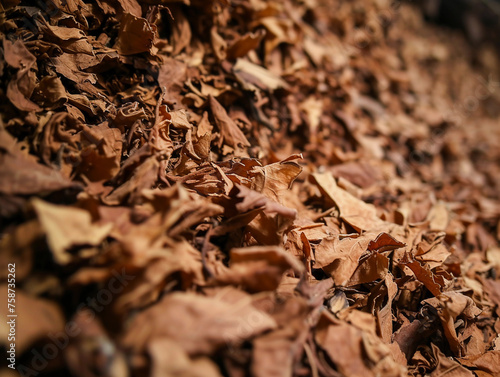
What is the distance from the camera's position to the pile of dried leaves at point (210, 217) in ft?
1.58

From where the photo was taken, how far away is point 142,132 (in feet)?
2.55

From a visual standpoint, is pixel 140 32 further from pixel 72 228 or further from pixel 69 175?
pixel 72 228

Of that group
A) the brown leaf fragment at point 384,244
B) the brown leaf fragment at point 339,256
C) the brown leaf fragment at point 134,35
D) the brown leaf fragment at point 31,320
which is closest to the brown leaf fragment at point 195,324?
the brown leaf fragment at point 31,320

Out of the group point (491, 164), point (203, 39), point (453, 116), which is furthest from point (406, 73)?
point (203, 39)

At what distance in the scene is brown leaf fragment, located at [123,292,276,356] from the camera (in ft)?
1.49

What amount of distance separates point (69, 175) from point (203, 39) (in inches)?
29.0

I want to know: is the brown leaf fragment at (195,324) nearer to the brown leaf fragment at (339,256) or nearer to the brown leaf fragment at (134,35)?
the brown leaf fragment at (339,256)

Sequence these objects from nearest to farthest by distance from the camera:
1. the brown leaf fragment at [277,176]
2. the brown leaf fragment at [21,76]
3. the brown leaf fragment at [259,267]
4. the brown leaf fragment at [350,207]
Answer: the brown leaf fragment at [259,267] → the brown leaf fragment at [21,76] → the brown leaf fragment at [277,176] → the brown leaf fragment at [350,207]

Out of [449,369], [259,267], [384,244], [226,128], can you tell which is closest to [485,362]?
[449,369]

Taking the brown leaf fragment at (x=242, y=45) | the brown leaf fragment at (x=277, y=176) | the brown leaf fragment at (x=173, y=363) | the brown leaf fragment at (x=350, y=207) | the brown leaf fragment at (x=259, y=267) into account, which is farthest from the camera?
the brown leaf fragment at (x=242, y=45)

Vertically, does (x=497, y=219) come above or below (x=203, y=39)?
below

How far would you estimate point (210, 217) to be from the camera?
0.70 m

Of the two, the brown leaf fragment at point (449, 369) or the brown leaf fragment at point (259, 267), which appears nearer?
the brown leaf fragment at point (259, 267)

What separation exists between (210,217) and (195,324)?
27cm
